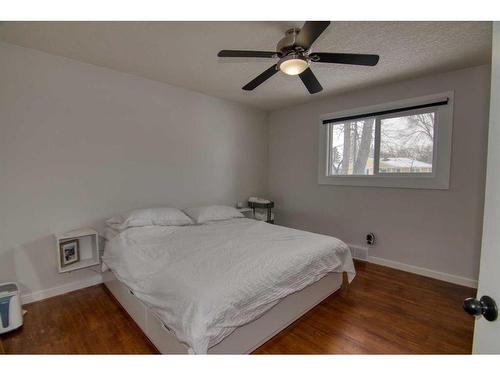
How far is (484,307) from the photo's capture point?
667mm

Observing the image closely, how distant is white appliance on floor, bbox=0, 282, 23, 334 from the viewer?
174 centimetres

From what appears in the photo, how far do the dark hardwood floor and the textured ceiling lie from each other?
7.18ft

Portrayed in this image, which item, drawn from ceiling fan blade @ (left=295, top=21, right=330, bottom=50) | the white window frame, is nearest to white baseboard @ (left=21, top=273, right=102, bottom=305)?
ceiling fan blade @ (left=295, top=21, right=330, bottom=50)

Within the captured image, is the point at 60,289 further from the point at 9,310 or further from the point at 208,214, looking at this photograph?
the point at 208,214

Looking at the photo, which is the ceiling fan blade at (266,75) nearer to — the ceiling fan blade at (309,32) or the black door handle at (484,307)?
the ceiling fan blade at (309,32)

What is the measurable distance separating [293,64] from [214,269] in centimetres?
155

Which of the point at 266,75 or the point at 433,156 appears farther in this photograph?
the point at 433,156

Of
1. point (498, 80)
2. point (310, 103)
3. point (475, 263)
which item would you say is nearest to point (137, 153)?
point (310, 103)

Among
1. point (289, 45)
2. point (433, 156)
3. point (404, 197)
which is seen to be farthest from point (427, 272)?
point (289, 45)

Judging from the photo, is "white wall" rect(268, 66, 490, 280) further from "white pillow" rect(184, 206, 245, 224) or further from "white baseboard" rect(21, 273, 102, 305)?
"white baseboard" rect(21, 273, 102, 305)

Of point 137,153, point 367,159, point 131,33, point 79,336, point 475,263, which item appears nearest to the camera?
point 79,336

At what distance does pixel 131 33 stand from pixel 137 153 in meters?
1.31

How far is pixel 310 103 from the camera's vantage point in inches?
149
